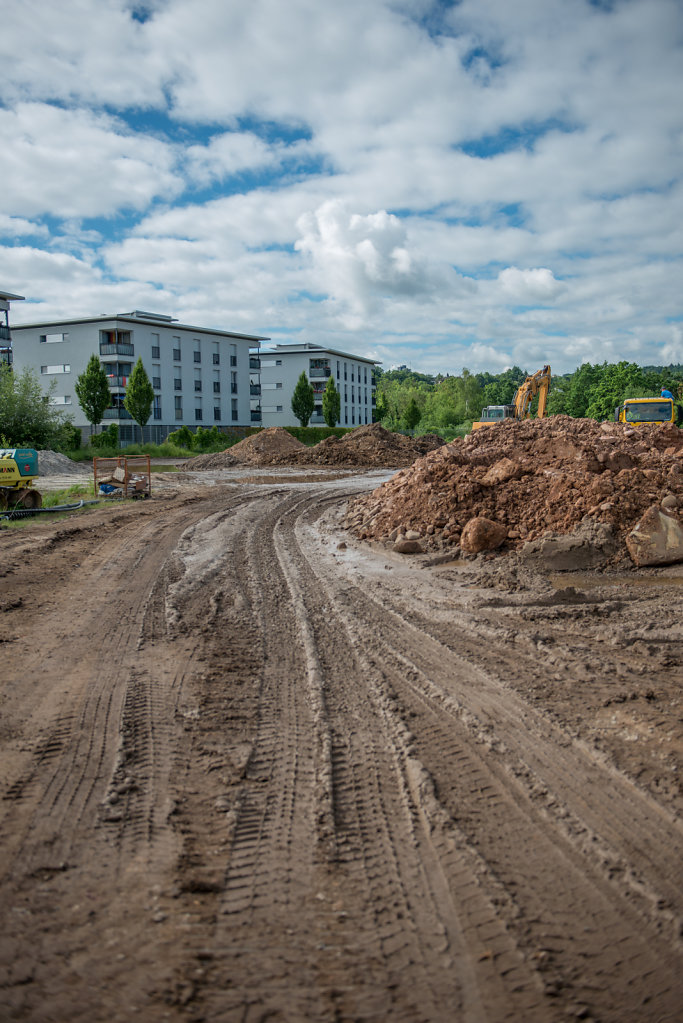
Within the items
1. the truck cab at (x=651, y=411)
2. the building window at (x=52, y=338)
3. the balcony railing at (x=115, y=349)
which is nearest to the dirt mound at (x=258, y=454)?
the truck cab at (x=651, y=411)

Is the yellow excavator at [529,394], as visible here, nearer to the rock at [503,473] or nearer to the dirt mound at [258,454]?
the dirt mound at [258,454]

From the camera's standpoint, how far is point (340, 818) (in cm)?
370

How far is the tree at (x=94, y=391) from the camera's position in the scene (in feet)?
163

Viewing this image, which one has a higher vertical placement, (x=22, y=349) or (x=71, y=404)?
(x=22, y=349)

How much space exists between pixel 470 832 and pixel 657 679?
314 centimetres

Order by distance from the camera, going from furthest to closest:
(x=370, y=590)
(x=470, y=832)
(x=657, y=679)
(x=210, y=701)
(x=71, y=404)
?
(x=71, y=404)
(x=370, y=590)
(x=657, y=679)
(x=210, y=701)
(x=470, y=832)

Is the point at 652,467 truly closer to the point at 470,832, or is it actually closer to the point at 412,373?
the point at 470,832

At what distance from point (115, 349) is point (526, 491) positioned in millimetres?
56832

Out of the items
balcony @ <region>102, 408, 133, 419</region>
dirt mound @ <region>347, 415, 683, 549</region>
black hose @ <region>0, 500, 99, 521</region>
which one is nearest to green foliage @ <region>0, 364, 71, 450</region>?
black hose @ <region>0, 500, 99, 521</region>

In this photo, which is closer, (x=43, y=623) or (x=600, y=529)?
(x=43, y=623)

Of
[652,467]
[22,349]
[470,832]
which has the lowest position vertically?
[470,832]

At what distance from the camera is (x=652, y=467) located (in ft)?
43.2

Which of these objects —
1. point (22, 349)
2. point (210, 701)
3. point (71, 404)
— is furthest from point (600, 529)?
point (22, 349)

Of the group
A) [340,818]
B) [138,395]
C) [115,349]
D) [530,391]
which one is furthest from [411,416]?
[340,818]
